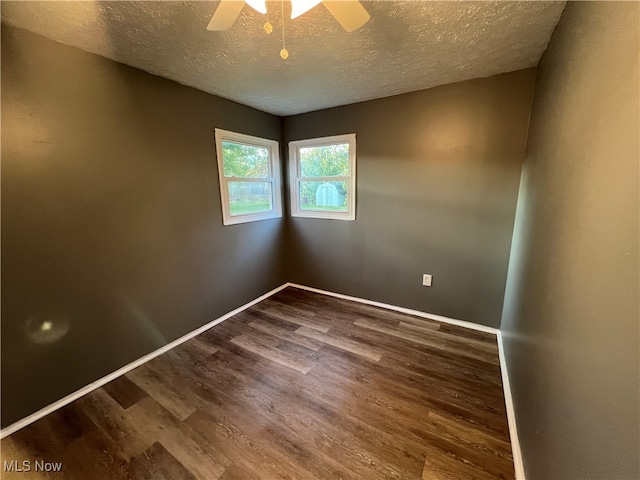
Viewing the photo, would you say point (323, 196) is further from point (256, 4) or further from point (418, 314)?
point (256, 4)

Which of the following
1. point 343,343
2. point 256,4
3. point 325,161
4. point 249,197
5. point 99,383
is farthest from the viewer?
point 325,161

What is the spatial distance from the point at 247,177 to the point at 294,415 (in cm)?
241

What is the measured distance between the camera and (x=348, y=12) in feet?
3.62

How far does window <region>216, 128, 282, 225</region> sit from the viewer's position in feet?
8.82

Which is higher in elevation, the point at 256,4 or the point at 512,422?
the point at 256,4

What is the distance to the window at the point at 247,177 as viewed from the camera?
2.69m

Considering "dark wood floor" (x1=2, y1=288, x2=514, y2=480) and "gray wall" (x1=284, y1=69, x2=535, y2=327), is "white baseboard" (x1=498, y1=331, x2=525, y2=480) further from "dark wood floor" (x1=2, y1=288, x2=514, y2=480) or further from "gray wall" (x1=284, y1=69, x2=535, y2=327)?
"gray wall" (x1=284, y1=69, x2=535, y2=327)

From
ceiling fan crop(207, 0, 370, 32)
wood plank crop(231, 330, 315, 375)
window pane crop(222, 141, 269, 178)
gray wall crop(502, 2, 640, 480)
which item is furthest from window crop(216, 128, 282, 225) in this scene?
gray wall crop(502, 2, 640, 480)

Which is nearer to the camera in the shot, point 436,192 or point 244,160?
point 436,192

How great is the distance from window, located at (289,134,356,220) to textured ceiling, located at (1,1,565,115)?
805 millimetres

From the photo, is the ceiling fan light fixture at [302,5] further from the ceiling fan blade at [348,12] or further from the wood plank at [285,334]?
the wood plank at [285,334]

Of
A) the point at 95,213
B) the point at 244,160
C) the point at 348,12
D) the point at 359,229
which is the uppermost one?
the point at 348,12

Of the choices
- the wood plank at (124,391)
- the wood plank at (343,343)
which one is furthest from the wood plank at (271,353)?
the wood plank at (124,391)

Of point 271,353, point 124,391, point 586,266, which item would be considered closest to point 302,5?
point 586,266
